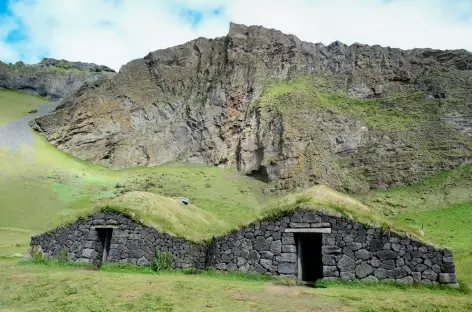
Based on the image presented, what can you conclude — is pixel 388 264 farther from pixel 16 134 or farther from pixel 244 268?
pixel 16 134

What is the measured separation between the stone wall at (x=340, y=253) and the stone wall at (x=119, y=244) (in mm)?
1399

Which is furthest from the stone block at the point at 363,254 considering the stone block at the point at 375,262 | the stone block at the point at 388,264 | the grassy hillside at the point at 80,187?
the grassy hillside at the point at 80,187

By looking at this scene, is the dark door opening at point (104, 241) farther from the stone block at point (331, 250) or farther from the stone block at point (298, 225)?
the stone block at point (331, 250)

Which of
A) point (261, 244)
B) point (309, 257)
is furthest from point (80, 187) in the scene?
point (261, 244)

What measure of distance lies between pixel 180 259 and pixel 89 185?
46.9 meters

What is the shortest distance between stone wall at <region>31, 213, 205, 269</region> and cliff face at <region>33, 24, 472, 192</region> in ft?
132

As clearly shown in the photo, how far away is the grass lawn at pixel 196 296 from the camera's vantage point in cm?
1126

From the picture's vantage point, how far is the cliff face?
2320 inches

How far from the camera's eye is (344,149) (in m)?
62.1

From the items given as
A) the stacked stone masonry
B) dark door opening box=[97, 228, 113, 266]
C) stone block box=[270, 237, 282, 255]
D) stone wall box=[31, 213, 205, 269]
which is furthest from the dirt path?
stone block box=[270, 237, 282, 255]

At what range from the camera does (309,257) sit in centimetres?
1923

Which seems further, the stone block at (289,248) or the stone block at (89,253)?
the stone block at (89,253)

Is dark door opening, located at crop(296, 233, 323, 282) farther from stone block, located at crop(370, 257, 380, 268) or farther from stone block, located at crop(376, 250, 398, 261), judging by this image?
stone block, located at crop(376, 250, 398, 261)

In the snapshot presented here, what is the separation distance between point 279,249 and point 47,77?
14331cm
